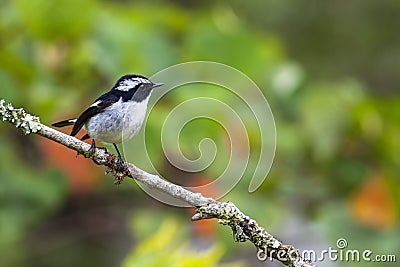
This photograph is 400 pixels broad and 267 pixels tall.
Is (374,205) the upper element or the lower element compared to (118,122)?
upper

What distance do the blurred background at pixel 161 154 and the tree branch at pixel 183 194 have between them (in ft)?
2.63

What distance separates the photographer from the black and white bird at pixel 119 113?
62cm

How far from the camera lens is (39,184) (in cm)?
159

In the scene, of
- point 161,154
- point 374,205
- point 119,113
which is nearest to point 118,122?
point 119,113

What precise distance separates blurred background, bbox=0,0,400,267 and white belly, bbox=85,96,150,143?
2.61 feet

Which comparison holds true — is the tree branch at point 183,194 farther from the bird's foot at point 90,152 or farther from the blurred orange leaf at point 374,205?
the blurred orange leaf at point 374,205

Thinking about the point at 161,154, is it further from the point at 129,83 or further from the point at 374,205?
the point at 129,83

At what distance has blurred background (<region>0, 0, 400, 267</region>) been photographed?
1.52 m

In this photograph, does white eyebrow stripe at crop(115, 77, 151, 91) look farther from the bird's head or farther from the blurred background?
the blurred background

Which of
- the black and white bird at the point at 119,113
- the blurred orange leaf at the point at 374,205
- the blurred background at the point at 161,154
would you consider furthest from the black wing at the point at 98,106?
the blurred orange leaf at the point at 374,205

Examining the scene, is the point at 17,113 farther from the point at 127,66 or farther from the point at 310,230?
the point at 310,230

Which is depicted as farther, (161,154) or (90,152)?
(161,154)

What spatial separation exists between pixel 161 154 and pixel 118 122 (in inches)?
35.9

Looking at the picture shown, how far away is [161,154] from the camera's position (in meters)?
1.54
